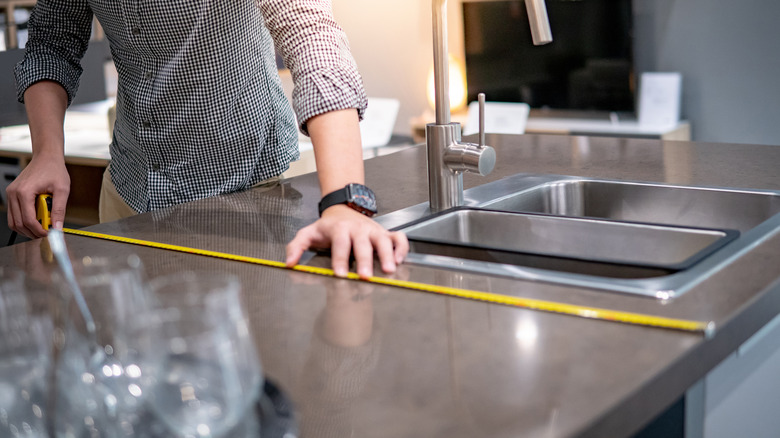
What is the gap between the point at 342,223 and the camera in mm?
993

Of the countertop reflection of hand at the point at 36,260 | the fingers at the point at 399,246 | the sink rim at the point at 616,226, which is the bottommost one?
the sink rim at the point at 616,226

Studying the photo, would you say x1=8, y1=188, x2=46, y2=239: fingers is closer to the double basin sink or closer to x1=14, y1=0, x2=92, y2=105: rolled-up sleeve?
x1=14, y1=0, x2=92, y2=105: rolled-up sleeve

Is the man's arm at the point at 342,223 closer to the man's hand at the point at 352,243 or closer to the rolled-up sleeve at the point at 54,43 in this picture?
the man's hand at the point at 352,243

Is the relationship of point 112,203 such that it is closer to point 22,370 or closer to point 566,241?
point 566,241

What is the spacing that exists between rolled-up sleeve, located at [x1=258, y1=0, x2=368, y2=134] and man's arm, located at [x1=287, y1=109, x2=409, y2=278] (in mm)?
20

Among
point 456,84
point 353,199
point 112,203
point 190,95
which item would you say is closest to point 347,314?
point 353,199

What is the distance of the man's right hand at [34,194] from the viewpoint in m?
1.35

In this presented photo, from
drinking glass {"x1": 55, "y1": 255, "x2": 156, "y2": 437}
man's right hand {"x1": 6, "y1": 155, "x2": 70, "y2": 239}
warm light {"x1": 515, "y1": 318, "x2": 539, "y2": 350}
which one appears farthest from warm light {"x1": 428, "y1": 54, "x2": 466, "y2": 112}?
drinking glass {"x1": 55, "y1": 255, "x2": 156, "y2": 437}

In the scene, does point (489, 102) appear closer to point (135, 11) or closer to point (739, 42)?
point (739, 42)

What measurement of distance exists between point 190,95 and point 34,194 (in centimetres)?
30

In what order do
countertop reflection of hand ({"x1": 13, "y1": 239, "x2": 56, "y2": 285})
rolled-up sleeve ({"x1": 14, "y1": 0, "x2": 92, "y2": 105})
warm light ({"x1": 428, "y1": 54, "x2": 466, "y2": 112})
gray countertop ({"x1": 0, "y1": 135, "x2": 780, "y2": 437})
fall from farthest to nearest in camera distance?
warm light ({"x1": 428, "y1": 54, "x2": 466, "y2": 112}) → rolled-up sleeve ({"x1": 14, "y1": 0, "x2": 92, "y2": 105}) → countertop reflection of hand ({"x1": 13, "y1": 239, "x2": 56, "y2": 285}) → gray countertop ({"x1": 0, "y1": 135, "x2": 780, "y2": 437})

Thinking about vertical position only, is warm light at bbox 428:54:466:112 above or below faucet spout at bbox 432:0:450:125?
below

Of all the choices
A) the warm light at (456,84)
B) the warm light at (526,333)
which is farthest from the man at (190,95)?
the warm light at (456,84)

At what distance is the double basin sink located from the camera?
91cm
